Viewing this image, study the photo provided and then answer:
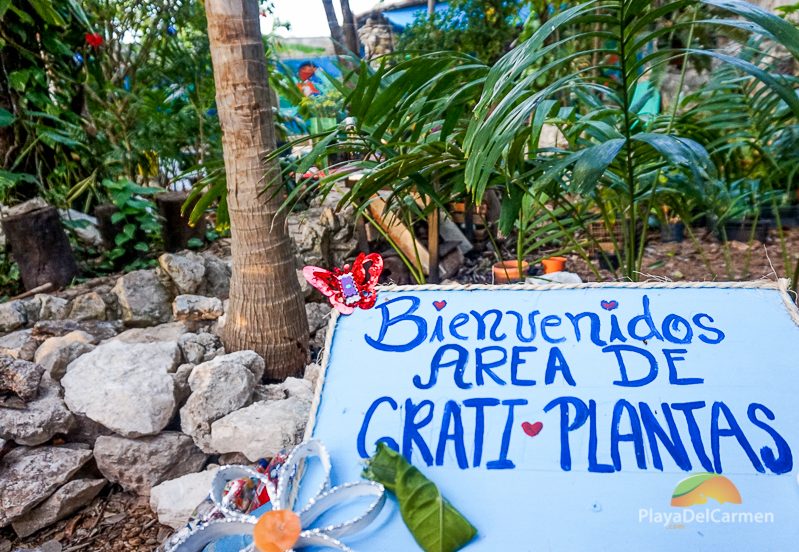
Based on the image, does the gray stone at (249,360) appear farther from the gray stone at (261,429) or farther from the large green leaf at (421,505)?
the large green leaf at (421,505)

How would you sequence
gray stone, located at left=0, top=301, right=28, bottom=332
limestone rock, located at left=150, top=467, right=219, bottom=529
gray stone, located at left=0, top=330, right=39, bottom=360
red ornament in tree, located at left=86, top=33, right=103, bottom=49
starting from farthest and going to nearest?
1. red ornament in tree, located at left=86, top=33, right=103, bottom=49
2. gray stone, located at left=0, top=301, right=28, bottom=332
3. gray stone, located at left=0, top=330, right=39, bottom=360
4. limestone rock, located at left=150, top=467, right=219, bottom=529

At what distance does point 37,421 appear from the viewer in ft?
5.02

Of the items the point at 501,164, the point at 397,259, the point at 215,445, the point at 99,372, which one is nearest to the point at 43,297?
the point at 99,372

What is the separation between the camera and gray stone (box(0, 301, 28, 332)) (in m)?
2.30

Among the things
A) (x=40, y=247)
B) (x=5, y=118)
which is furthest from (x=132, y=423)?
(x=5, y=118)

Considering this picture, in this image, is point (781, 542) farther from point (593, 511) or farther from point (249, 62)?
point (249, 62)

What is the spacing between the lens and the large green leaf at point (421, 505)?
2.07 feet

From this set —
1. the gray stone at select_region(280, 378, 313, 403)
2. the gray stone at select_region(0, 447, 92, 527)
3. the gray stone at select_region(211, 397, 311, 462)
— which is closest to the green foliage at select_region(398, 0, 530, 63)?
the gray stone at select_region(280, 378, 313, 403)

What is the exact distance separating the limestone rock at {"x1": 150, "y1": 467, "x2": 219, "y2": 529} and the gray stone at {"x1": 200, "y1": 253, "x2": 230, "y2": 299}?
1.16 m

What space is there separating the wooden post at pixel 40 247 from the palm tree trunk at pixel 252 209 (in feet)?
4.24

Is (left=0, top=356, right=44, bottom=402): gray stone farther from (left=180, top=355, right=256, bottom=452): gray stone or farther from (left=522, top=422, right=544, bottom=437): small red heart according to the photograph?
(left=522, top=422, right=544, bottom=437): small red heart

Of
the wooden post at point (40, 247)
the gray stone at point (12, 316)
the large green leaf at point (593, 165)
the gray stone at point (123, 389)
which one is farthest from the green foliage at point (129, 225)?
the large green leaf at point (593, 165)

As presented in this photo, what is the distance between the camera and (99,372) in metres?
1.63

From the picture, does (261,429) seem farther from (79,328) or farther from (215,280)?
(215,280)
